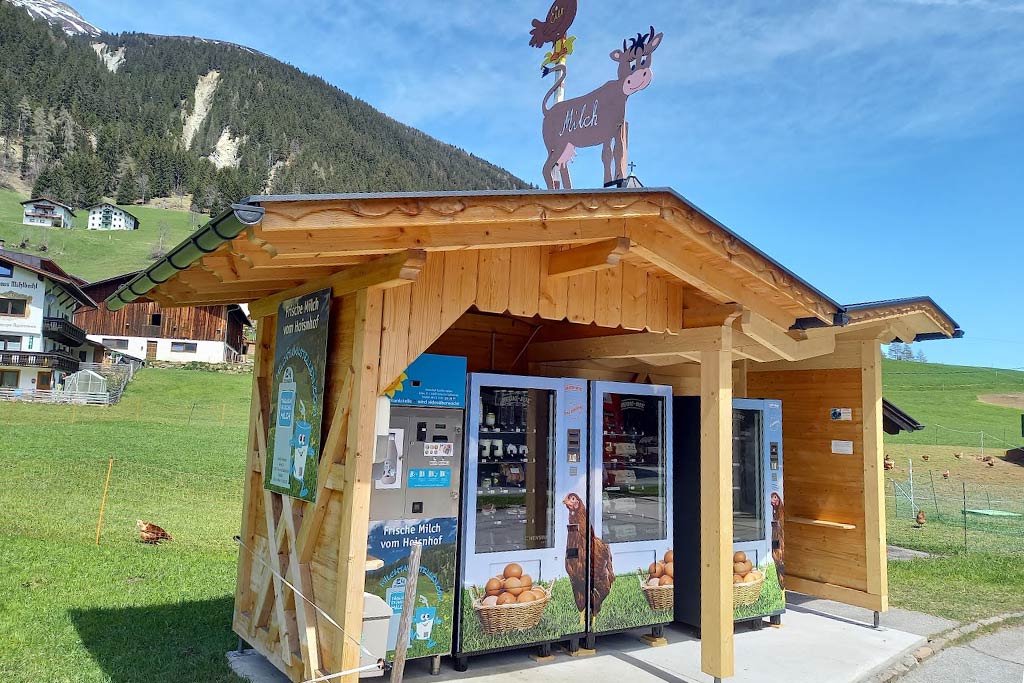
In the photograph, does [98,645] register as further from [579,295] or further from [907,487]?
[907,487]

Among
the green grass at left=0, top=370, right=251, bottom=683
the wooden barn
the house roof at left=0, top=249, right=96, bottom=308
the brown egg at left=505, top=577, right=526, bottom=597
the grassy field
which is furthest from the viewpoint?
the grassy field

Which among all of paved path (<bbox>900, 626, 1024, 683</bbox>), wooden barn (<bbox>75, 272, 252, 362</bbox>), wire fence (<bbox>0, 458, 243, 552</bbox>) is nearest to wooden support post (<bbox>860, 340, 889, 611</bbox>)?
paved path (<bbox>900, 626, 1024, 683</bbox>)

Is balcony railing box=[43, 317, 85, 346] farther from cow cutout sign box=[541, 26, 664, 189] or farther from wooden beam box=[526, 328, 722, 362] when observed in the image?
cow cutout sign box=[541, 26, 664, 189]

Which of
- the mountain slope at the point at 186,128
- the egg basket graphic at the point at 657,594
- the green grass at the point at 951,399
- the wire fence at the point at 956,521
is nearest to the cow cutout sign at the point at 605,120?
the egg basket graphic at the point at 657,594

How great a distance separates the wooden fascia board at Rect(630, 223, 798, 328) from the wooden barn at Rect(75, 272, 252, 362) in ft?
128

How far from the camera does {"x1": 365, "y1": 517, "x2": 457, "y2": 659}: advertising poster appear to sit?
441 centimetres

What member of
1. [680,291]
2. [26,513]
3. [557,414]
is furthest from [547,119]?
[26,513]

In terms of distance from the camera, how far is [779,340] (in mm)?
5758

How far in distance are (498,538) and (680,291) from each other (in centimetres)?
230

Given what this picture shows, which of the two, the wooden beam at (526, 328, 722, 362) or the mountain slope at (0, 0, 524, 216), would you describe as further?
the mountain slope at (0, 0, 524, 216)

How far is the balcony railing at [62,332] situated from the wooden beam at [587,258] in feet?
113

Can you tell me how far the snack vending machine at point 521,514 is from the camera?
480 centimetres

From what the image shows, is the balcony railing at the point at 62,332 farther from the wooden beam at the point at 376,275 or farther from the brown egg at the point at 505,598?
the brown egg at the point at 505,598

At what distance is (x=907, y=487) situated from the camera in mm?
18766
